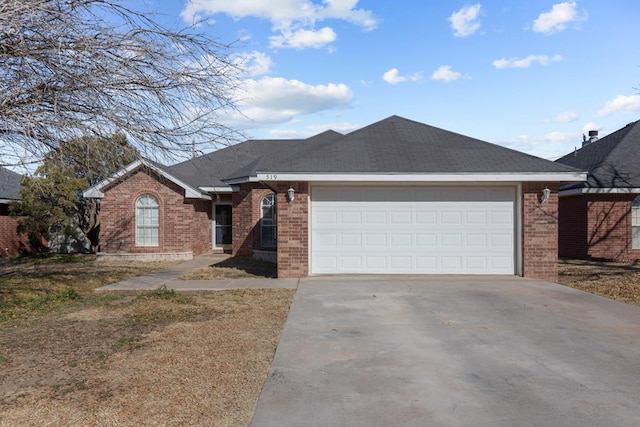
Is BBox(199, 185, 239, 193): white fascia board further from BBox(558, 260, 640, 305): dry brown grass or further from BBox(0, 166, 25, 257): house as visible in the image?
BBox(558, 260, 640, 305): dry brown grass

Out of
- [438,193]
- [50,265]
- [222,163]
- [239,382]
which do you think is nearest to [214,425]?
[239,382]

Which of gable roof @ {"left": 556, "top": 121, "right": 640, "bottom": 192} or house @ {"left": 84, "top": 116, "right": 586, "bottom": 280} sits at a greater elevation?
gable roof @ {"left": 556, "top": 121, "right": 640, "bottom": 192}

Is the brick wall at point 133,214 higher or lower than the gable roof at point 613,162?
lower

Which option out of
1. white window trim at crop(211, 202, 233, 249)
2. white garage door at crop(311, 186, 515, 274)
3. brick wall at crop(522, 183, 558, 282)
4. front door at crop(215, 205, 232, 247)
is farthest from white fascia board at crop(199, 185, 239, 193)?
brick wall at crop(522, 183, 558, 282)

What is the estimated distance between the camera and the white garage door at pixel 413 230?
41.3 ft

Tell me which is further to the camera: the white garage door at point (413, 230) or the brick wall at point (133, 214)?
the brick wall at point (133, 214)

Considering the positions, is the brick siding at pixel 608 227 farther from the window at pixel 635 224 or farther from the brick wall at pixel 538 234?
the brick wall at pixel 538 234

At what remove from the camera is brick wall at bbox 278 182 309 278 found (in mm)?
12320

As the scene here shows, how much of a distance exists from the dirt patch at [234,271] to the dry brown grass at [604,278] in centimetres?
779

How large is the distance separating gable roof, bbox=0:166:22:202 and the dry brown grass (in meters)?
22.5

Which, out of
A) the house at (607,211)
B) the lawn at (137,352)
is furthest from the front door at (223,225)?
the house at (607,211)

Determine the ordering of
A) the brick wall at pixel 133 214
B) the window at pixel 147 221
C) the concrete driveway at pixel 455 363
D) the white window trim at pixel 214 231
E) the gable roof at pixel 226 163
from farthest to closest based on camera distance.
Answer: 1. the white window trim at pixel 214 231
2. the gable roof at pixel 226 163
3. the window at pixel 147 221
4. the brick wall at pixel 133 214
5. the concrete driveway at pixel 455 363

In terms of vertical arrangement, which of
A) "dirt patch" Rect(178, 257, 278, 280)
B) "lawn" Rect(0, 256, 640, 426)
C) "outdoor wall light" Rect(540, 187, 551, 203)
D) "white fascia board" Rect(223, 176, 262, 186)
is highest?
"white fascia board" Rect(223, 176, 262, 186)

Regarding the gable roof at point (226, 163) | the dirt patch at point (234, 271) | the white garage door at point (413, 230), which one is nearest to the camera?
the white garage door at point (413, 230)
